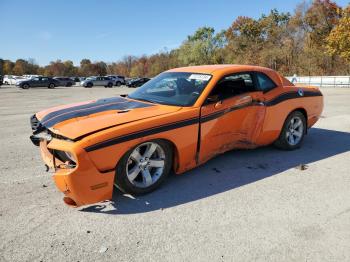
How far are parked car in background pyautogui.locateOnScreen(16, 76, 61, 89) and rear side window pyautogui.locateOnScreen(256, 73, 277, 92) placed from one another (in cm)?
3598

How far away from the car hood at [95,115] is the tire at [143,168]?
1.22 ft

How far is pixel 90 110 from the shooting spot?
4.27 metres

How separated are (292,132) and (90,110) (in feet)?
11.7

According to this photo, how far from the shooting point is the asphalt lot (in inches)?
110

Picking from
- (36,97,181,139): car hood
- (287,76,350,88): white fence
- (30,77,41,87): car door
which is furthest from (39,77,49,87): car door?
(36,97,181,139): car hood

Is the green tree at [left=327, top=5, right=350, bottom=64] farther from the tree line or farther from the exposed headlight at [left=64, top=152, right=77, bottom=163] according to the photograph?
the exposed headlight at [left=64, top=152, right=77, bottom=163]

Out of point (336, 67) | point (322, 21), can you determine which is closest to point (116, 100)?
point (336, 67)

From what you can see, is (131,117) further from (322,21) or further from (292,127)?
(322,21)

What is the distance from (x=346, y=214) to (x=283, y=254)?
113 centimetres

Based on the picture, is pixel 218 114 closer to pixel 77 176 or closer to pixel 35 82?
pixel 77 176

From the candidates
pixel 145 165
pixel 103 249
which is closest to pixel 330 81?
pixel 145 165

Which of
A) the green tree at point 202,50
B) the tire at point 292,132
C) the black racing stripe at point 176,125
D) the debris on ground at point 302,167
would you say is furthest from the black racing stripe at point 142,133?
the green tree at point 202,50

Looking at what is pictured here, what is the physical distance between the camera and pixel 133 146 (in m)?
3.64

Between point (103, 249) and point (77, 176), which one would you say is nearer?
point (103, 249)
